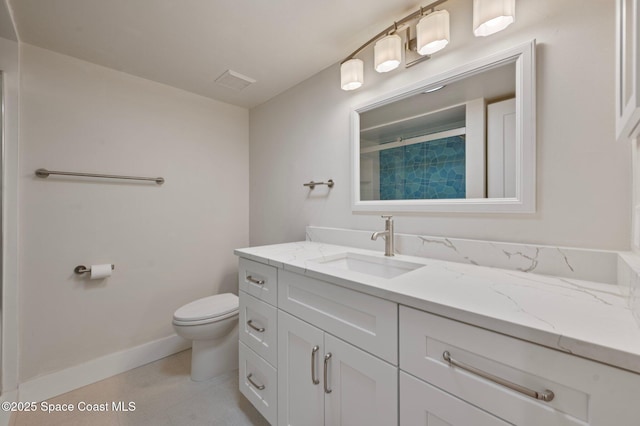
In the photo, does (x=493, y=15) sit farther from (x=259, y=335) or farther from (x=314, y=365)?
(x=259, y=335)

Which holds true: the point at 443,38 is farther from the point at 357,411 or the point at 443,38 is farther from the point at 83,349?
the point at 83,349

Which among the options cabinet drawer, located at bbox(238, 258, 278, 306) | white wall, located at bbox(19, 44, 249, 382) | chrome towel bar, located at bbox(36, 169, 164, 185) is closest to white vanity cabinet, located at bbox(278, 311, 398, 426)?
cabinet drawer, located at bbox(238, 258, 278, 306)

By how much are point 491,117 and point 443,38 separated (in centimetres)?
39

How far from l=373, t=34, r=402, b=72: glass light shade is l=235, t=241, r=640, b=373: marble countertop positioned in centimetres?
99

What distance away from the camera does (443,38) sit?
1.10 meters

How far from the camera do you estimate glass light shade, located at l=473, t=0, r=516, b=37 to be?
3.10ft

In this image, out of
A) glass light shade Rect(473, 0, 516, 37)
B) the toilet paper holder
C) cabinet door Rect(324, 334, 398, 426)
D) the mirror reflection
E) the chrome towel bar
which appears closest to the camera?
cabinet door Rect(324, 334, 398, 426)

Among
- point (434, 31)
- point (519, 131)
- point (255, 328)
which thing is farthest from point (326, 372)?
point (434, 31)

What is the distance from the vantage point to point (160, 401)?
1539 millimetres

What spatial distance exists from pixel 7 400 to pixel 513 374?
7.83ft

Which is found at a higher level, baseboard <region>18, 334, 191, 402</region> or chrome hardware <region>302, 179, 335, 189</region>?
chrome hardware <region>302, 179, 335, 189</region>

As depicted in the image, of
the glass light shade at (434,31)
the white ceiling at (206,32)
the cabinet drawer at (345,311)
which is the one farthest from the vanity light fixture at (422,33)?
the cabinet drawer at (345,311)

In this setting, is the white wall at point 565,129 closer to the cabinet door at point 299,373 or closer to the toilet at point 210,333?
the cabinet door at point 299,373

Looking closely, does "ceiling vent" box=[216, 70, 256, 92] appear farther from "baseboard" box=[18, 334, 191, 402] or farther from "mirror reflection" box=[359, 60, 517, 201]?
"baseboard" box=[18, 334, 191, 402]
